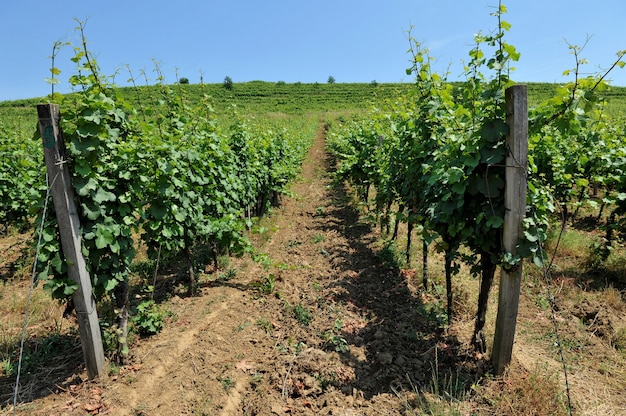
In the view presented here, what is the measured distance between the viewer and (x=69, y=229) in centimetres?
304

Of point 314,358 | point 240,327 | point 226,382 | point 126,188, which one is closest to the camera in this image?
point 226,382

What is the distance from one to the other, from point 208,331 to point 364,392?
1.90 m

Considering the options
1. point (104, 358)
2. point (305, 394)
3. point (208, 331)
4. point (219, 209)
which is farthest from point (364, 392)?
point (219, 209)

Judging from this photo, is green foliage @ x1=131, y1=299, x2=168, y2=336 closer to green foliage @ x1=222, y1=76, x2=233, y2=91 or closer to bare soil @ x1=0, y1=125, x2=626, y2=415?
bare soil @ x1=0, y1=125, x2=626, y2=415

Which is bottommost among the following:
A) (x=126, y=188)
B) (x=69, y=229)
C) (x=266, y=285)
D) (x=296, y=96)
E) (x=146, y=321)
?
(x=266, y=285)

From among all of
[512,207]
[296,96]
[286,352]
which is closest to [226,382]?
[286,352]

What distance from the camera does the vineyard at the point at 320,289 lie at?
120 inches

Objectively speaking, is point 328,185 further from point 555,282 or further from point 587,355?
point 587,355

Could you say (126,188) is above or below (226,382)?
above

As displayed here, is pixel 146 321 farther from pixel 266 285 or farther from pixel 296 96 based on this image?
pixel 296 96

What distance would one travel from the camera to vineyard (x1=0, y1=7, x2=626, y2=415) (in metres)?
3.04

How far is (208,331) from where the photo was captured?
13.5 ft

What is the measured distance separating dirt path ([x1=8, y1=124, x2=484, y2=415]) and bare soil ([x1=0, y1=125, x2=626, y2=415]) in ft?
0.05

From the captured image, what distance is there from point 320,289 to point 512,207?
3.03 meters
